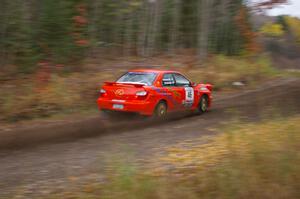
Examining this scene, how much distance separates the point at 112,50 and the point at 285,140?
17315 millimetres

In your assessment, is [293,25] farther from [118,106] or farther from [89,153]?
[89,153]

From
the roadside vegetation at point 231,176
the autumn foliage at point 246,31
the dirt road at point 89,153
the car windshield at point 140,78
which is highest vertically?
the autumn foliage at point 246,31

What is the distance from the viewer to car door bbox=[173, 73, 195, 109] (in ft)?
41.8

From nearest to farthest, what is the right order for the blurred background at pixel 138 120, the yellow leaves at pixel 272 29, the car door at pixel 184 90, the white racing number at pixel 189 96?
the blurred background at pixel 138 120
the car door at pixel 184 90
the white racing number at pixel 189 96
the yellow leaves at pixel 272 29

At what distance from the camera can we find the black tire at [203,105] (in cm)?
1390

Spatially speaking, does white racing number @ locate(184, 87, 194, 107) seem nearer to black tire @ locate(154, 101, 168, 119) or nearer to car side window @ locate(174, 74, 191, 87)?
car side window @ locate(174, 74, 191, 87)

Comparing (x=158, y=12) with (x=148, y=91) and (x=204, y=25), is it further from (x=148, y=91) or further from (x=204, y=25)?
(x=148, y=91)

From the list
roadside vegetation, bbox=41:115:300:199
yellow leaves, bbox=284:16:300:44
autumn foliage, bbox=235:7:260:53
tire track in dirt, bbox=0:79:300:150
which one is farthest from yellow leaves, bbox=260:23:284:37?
roadside vegetation, bbox=41:115:300:199

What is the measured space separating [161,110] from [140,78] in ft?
3.39

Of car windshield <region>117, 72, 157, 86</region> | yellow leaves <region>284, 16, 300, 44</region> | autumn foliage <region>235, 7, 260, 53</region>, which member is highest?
yellow leaves <region>284, 16, 300, 44</region>

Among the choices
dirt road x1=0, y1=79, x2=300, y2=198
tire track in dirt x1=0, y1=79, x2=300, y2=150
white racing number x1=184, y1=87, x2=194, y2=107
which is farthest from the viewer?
white racing number x1=184, y1=87, x2=194, y2=107

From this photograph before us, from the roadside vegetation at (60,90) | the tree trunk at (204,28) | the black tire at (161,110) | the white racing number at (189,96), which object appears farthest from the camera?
the tree trunk at (204,28)

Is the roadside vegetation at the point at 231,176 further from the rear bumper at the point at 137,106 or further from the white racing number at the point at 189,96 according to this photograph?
the white racing number at the point at 189,96

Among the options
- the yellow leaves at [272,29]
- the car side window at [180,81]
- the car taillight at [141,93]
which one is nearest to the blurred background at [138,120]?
the car taillight at [141,93]
